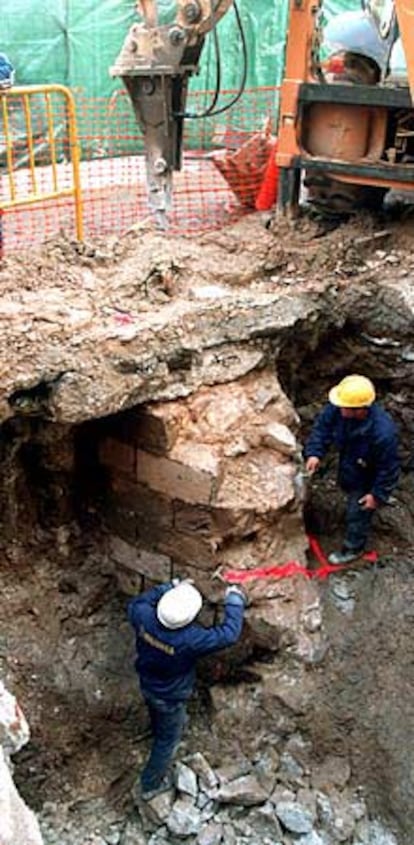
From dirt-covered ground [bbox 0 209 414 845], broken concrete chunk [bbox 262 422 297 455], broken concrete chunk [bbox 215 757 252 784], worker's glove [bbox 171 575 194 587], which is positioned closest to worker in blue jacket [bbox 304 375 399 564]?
broken concrete chunk [bbox 262 422 297 455]

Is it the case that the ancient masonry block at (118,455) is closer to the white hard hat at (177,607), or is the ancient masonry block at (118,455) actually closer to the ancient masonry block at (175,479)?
the ancient masonry block at (175,479)

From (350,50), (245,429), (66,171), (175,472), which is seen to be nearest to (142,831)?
(175,472)

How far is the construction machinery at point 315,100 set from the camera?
646cm

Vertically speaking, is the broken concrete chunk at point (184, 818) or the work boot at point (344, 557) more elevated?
the work boot at point (344, 557)

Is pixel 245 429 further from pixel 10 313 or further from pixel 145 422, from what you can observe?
pixel 10 313

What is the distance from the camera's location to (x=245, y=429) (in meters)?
5.46

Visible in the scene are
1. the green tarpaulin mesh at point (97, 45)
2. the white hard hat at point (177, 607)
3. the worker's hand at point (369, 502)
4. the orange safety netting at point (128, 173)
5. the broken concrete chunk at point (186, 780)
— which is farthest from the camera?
the green tarpaulin mesh at point (97, 45)

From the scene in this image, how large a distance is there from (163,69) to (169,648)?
425 centimetres

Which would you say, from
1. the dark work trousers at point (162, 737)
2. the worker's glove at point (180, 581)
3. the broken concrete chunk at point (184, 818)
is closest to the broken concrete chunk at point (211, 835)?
the broken concrete chunk at point (184, 818)

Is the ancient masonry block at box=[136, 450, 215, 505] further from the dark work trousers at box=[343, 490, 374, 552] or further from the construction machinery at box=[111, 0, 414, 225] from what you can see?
the construction machinery at box=[111, 0, 414, 225]

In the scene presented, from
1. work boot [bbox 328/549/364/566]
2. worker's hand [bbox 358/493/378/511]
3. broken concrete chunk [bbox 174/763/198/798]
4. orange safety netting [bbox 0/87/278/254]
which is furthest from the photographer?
orange safety netting [bbox 0/87/278/254]

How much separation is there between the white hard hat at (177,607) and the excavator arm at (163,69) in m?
3.68

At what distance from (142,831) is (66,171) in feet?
26.0

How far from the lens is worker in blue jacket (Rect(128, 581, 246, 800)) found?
4.79 meters
